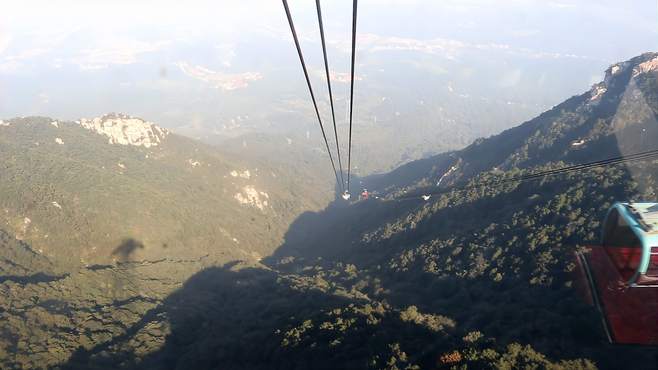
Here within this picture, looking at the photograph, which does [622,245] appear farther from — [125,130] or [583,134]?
[125,130]

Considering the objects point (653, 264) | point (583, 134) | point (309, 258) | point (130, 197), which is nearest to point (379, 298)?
point (309, 258)

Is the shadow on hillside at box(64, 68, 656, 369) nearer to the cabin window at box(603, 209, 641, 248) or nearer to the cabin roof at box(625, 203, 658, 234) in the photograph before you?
the cabin window at box(603, 209, 641, 248)

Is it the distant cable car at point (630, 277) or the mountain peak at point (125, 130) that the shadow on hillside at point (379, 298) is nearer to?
the distant cable car at point (630, 277)

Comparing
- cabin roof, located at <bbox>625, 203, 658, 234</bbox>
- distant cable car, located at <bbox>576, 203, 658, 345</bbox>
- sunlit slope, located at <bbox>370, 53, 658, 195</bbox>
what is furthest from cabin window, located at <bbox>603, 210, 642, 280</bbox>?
sunlit slope, located at <bbox>370, 53, 658, 195</bbox>

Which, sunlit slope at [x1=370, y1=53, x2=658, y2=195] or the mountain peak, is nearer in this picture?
sunlit slope at [x1=370, y1=53, x2=658, y2=195]

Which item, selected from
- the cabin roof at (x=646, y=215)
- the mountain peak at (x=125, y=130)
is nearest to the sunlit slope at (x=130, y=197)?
the mountain peak at (x=125, y=130)

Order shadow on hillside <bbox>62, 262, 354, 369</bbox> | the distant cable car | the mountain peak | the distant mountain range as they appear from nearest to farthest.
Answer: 1. the distant cable car
2. the distant mountain range
3. shadow on hillside <bbox>62, 262, 354, 369</bbox>
4. the mountain peak

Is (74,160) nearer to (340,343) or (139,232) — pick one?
(139,232)
